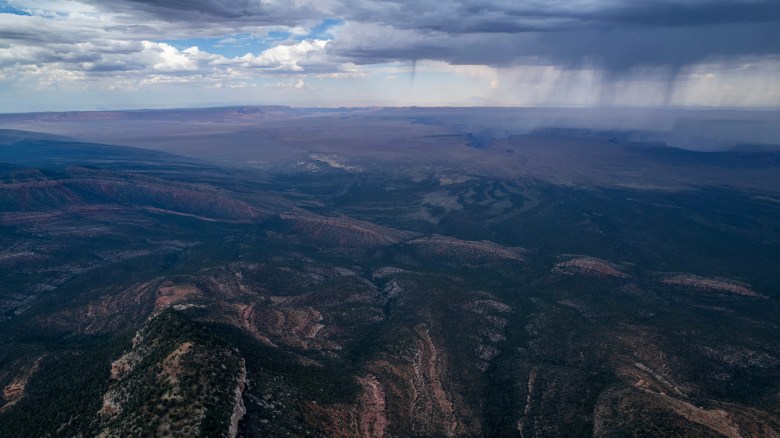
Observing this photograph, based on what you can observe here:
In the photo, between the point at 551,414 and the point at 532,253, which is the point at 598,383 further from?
the point at 532,253

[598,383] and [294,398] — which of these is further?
[598,383]

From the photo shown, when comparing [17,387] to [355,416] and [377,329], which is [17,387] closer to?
[355,416]

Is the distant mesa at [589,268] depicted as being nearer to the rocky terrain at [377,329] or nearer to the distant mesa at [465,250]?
the rocky terrain at [377,329]

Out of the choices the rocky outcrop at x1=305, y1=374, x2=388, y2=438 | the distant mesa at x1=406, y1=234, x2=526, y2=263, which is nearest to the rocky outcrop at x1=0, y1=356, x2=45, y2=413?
the rocky outcrop at x1=305, y1=374, x2=388, y2=438

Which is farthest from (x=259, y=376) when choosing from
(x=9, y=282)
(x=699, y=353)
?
(x=9, y=282)

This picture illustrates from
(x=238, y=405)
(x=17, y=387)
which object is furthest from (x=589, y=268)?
(x=17, y=387)
